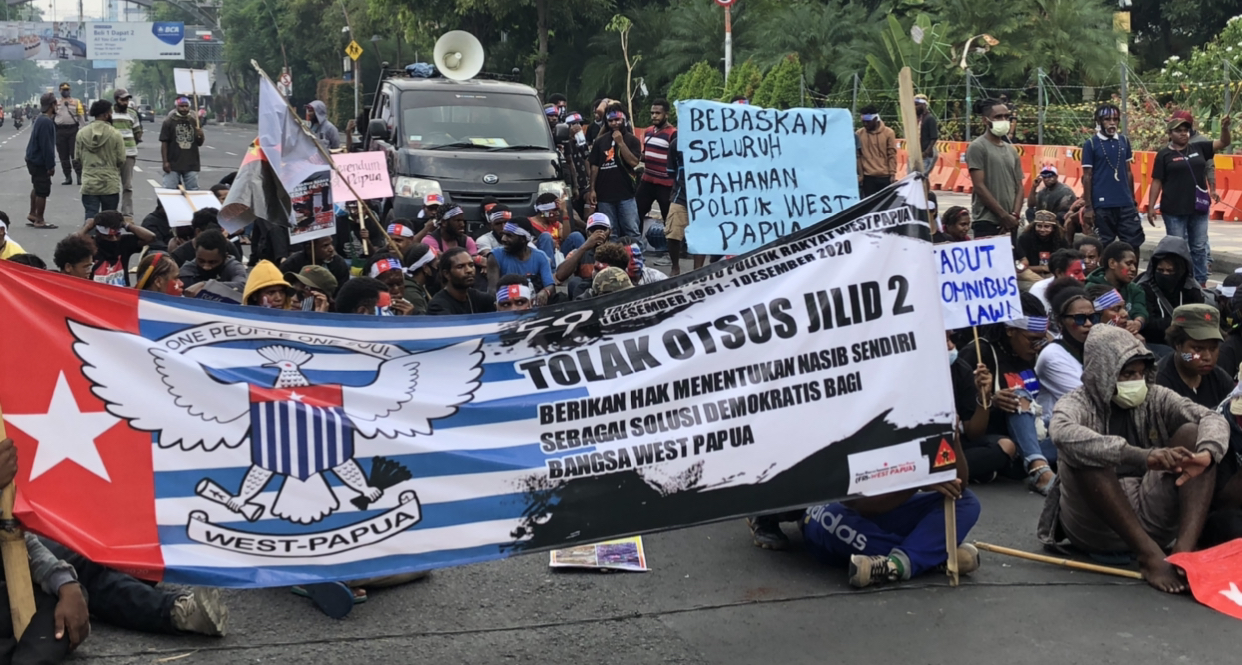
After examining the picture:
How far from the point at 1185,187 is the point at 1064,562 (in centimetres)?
767

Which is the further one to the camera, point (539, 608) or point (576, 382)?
point (539, 608)

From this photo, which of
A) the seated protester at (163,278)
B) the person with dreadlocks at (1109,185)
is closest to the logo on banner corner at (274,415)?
the seated protester at (163,278)

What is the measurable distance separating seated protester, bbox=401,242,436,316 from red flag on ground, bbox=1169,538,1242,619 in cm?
528

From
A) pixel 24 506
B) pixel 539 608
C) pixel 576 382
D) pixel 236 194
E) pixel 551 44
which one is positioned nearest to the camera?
pixel 24 506

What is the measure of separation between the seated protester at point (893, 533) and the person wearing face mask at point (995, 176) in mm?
6444

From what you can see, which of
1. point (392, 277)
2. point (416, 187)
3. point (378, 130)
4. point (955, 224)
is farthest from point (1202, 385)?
point (378, 130)

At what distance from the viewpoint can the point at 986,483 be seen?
25.5ft

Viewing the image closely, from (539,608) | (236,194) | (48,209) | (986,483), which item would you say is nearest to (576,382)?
(539,608)

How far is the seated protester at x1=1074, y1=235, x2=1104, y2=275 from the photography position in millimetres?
10289

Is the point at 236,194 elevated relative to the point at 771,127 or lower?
lower

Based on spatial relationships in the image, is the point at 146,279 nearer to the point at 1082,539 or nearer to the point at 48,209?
the point at 1082,539

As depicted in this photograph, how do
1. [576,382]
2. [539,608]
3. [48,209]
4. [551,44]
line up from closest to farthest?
[576,382], [539,608], [48,209], [551,44]

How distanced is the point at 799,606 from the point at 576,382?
4.63 feet

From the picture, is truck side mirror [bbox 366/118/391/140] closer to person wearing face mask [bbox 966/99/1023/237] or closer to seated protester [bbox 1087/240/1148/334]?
person wearing face mask [bbox 966/99/1023/237]
